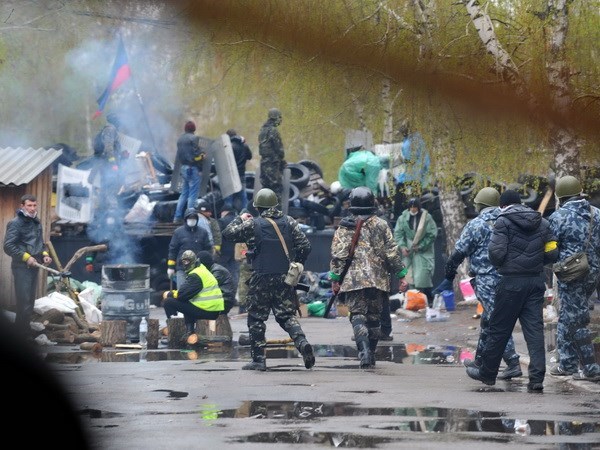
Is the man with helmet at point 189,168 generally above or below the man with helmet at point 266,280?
above

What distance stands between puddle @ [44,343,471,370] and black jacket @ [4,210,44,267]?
81.8 inches

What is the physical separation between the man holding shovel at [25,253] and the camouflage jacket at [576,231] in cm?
774

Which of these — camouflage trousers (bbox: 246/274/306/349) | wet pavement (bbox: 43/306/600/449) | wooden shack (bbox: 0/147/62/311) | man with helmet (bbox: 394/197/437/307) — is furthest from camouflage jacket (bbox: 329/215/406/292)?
man with helmet (bbox: 394/197/437/307)

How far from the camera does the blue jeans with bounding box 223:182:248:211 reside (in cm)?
2566

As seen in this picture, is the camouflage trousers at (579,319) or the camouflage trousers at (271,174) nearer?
the camouflage trousers at (579,319)

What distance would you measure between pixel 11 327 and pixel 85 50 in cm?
1558

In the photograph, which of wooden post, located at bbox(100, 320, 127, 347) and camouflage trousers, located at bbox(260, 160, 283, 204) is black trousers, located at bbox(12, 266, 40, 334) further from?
camouflage trousers, located at bbox(260, 160, 283, 204)

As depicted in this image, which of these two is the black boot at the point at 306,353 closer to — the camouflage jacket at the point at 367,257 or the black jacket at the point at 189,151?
the camouflage jacket at the point at 367,257

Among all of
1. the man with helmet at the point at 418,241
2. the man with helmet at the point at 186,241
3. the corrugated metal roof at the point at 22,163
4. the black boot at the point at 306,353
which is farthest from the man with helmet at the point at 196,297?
the man with helmet at the point at 418,241

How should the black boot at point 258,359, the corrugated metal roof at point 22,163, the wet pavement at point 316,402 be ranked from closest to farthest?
the wet pavement at point 316,402 → the black boot at point 258,359 → the corrugated metal roof at point 22,163

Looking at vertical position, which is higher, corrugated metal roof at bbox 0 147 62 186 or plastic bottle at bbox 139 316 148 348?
corrugated metal roof at bbox 0 147 62 186

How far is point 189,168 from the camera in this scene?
82.1ft

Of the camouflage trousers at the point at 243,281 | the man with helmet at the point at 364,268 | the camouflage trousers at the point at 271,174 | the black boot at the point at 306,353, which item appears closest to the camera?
the black boot at the point at 306,353

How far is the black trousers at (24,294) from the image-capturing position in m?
17.8
